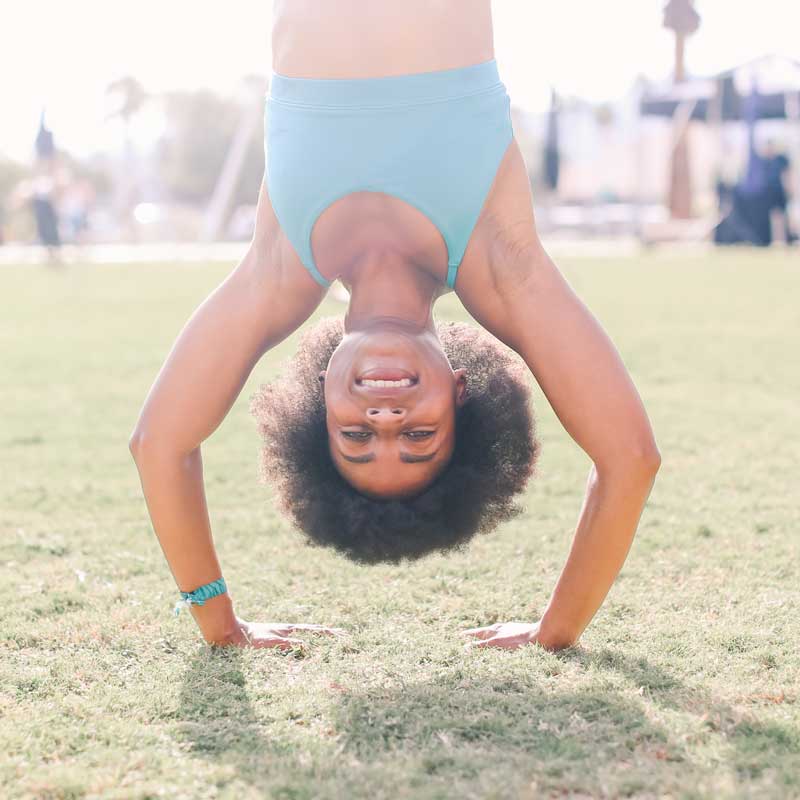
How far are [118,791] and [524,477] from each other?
135cm

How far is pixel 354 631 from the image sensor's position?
323 centimetres

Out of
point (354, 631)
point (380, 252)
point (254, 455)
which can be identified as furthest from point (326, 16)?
point (254, 455)

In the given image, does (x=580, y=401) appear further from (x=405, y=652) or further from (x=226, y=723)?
(x=226, y=723)

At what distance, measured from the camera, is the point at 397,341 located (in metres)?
2.66

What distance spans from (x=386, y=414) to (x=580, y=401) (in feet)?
1.70

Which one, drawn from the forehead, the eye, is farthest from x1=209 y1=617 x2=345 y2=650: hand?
the eye

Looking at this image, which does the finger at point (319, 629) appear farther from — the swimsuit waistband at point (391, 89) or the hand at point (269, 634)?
the swimsuit waistband at point (391, 89)

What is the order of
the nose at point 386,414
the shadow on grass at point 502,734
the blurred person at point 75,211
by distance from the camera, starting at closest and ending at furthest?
the shadow on grass at point 502,734
the nose at point 386,414
the blurred person at point 75,211

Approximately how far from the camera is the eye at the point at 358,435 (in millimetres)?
2662

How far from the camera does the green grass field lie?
232 centimetres

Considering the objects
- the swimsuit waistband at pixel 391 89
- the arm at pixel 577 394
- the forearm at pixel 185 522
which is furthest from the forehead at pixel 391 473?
the swimsuit waistband at pixel 391 89

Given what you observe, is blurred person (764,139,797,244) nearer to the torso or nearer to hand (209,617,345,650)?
the torso

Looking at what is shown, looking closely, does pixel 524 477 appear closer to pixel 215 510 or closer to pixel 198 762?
pixel 198 762

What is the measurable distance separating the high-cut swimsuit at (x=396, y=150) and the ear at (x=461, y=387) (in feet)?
1.07
